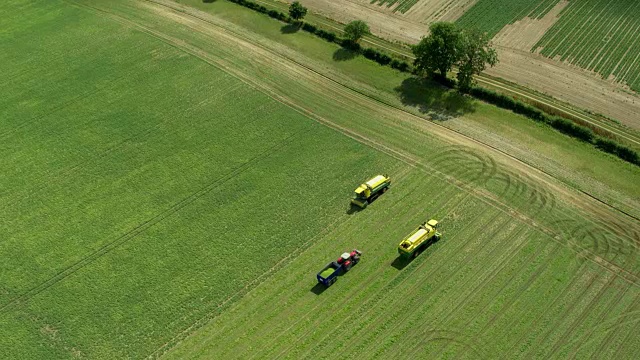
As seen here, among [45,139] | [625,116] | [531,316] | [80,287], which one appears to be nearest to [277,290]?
[80,287]

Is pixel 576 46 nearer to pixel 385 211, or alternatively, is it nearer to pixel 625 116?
pixel 625 116

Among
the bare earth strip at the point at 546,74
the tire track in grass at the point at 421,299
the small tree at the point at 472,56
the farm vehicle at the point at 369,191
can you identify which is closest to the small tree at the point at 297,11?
the bare earth strip at the point at 546,74

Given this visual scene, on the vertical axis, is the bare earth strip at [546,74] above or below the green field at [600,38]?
below

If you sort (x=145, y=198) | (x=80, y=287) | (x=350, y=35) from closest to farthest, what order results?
1. (x=80, y=287)
2. (x=145, y=198)
3. (x=350, y=35)

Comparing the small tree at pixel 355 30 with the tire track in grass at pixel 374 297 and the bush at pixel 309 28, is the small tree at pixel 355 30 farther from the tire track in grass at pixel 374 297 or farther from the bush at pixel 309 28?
the tire track in grass at pixel 374 297

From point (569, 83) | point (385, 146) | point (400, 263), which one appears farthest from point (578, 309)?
point (569, 83)
